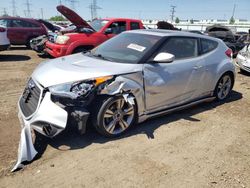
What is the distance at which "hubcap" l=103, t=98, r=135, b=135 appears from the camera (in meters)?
3.56

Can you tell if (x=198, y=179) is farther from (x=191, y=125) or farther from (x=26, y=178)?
(x=26, y=178)

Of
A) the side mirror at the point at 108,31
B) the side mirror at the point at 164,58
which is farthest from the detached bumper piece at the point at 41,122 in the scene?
the side mirror at the point at 108,31

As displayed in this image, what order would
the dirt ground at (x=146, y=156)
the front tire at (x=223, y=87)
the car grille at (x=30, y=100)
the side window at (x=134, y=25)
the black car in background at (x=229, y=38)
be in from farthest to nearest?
the black car in background at (x=229, y=38)
the side window at (x=134, y=25)
the front tire at (x=223, y=87)
the car grille at (x=30, y=100)
the dirt ground at (x=146, y=156)

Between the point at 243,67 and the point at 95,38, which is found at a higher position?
the point at 95,38

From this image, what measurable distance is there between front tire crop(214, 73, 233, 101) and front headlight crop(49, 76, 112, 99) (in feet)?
10.3

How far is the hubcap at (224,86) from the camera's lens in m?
5.41

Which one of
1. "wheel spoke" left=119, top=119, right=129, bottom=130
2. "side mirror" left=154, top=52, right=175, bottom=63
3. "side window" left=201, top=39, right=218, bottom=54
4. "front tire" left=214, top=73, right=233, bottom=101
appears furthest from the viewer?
"front tire" left=214, top=73, right=233, bottom=101

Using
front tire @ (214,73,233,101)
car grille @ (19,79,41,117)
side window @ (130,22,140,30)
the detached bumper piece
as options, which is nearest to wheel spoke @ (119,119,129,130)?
the detached bumper piece

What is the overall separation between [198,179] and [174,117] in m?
1.75

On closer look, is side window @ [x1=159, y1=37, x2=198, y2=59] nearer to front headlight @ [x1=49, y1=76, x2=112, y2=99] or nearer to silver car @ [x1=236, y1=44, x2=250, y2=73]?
front headlight @ [x1=49, y1=76, x2=112, y2=99]

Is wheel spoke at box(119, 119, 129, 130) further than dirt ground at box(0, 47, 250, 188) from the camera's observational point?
Yes

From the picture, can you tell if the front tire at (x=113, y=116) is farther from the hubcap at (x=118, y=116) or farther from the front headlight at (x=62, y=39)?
the front headlight at (x=62, y=39)

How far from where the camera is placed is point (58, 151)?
330 centimetres

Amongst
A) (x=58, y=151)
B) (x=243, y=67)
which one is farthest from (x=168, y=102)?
(x=243, y=67)
